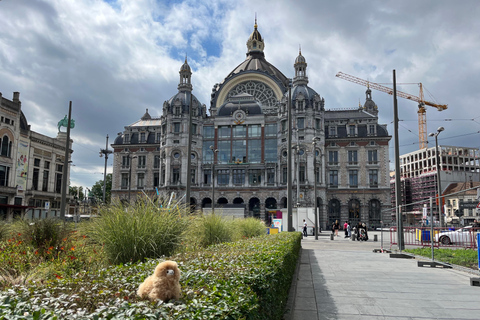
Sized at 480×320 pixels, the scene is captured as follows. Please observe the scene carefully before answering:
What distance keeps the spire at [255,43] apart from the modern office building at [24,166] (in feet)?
152

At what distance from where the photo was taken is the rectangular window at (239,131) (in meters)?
63.8

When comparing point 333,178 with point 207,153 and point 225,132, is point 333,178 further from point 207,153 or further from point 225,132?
point 207,153

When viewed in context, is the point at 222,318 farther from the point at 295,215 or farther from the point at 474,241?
the point at 295,215

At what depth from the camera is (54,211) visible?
5103 cm

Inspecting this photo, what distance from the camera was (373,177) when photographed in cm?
6216

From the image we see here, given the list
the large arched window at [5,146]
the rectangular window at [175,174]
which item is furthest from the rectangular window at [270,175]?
the large arched window at [5,146]

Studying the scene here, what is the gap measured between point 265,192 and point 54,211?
31788 mm

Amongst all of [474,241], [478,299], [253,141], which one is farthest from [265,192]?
[478,299]

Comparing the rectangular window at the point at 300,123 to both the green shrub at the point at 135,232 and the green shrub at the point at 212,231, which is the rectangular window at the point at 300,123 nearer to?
the green shrub at the point at 212,231

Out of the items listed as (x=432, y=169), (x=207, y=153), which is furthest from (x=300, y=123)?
(x=432, y=169)

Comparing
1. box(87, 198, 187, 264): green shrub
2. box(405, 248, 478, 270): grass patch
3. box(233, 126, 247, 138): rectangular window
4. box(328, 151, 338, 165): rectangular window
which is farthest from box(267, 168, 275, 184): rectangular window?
box(87, 198, 187, 264): green shrub

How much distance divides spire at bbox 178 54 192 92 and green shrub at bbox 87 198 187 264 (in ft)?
204

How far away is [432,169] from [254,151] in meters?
73.7

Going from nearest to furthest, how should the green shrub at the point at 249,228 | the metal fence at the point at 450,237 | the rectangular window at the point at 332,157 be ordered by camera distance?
the metal fence at the point at 450,237 → the green shrub at the point at 249,228 → the rectangular window at the point at 332,157
